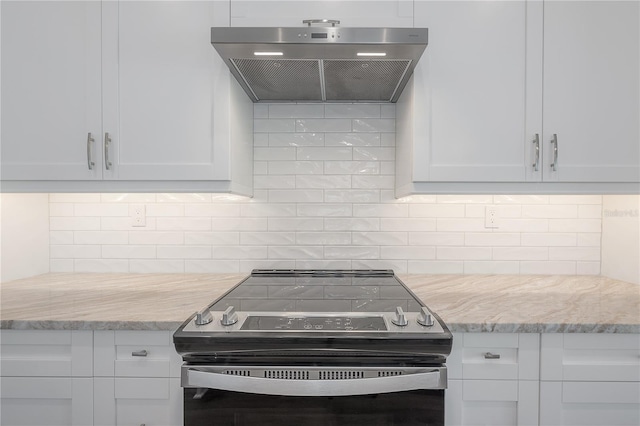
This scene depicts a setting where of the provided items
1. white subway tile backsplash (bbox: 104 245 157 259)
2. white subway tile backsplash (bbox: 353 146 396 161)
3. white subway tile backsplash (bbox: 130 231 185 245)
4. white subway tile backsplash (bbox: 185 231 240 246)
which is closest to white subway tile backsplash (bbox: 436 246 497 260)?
white subway tile backsplash (bbox: 353 146 396 161)

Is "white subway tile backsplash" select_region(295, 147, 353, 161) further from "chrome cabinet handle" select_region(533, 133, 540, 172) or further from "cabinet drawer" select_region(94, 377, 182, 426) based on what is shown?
"cabinet drawer" select_region(94, 377, 182, 426)

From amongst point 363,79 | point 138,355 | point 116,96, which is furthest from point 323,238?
point 116,96

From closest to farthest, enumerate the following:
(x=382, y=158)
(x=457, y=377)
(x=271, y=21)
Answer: (x=457, y=377), (x=271, y=21), (x=382, y=158)

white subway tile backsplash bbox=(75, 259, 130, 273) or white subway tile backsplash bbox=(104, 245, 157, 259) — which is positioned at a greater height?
white subway tile backsplash bbox=(104, 245, 157, 259)

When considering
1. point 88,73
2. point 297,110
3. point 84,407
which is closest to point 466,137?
point 297,110

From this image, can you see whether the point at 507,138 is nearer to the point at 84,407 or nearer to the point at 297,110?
the point at 297,110

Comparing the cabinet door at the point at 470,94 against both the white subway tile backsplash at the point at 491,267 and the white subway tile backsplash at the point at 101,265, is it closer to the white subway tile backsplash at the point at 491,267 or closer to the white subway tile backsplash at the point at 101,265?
the white subway tile backsplash at the point at 491,267

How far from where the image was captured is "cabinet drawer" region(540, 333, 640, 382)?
1234mm

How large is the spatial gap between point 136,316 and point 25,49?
120 cm

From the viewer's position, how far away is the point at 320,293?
5.20 feet

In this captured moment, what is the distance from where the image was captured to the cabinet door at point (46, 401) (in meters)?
1.25

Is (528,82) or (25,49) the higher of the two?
(25,49)

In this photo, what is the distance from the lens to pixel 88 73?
156 centimetres

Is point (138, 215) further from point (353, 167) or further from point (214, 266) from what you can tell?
point (353, 167)
